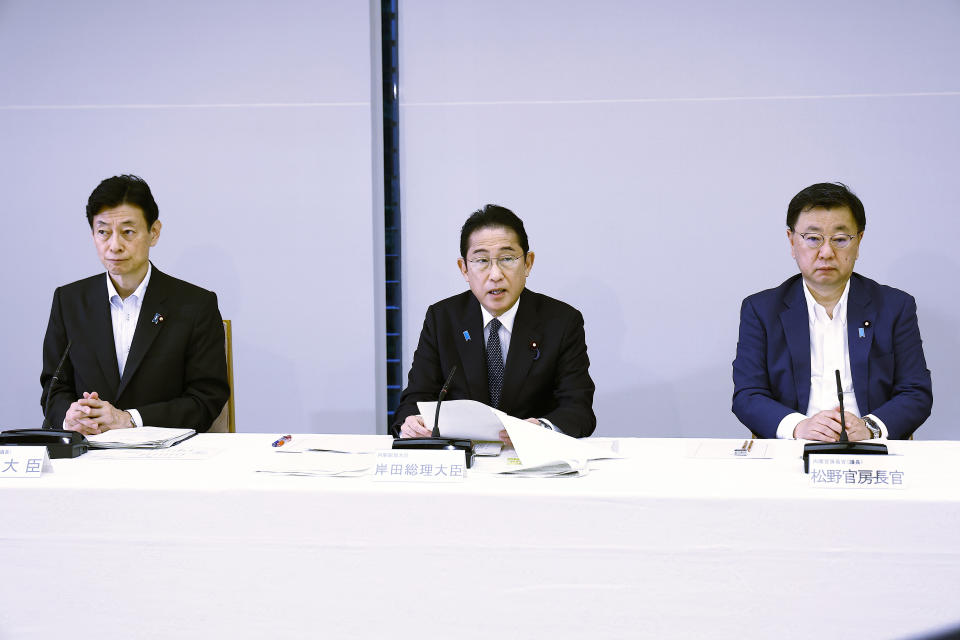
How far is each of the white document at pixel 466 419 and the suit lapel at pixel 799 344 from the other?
1.11m

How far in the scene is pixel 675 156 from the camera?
3.65 meters

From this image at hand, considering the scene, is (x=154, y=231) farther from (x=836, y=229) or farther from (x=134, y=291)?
(x=836, y=229)

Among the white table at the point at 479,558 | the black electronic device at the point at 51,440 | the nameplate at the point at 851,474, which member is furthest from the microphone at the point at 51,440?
the nameplate at the point at 851,474

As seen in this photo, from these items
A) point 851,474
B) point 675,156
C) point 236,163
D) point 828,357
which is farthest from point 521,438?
point 236,163

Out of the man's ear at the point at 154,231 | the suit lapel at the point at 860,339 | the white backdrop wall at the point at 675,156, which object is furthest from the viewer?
the white backdrop wall at the point at 675,156

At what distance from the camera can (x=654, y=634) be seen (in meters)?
1.43

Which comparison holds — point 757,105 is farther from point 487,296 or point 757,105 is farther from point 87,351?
point 87,351

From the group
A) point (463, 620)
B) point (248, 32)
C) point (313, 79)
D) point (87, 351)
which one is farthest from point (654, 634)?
point (248, 32)

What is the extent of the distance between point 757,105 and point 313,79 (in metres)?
1.92

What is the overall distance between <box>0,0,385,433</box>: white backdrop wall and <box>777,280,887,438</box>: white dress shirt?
1.94 meters

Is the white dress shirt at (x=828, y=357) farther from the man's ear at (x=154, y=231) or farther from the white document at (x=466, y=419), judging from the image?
the man's ear at (x=154, y=231)

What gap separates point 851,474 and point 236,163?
9.96 ft

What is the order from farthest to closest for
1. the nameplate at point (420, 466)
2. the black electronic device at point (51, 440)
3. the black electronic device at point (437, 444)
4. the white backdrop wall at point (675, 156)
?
the white backdrop wall at point (675, 156) < the black electronic device at point (51, 440) < the black electronic device at point (437, 444) < the nameplate at point (420, 466)

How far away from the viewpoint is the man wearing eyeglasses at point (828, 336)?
249cm
